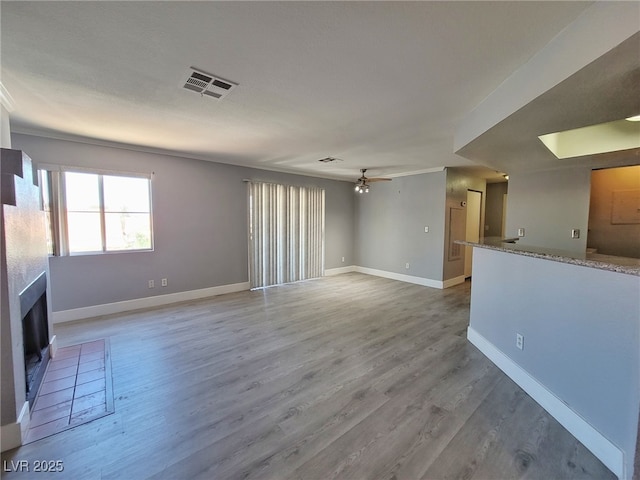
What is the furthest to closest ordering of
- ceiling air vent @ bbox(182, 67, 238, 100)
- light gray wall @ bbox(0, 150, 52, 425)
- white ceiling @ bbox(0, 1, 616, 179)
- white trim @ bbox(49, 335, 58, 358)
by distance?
white trim @ bbox(49, 335, 58, 358) < ceiling air vent @ bbox(182, 67, 238, 100) < light gray wall @ bbox(0, 150, 52, 425) < white ceiling @ bbox(0, 1, 616, 179)

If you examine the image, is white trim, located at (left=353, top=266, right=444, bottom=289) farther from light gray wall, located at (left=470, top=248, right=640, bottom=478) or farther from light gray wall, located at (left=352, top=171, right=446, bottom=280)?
light gray wall, located at (left=470, top=248, right=640, bottom=478)

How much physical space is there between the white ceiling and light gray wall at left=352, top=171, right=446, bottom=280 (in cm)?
266

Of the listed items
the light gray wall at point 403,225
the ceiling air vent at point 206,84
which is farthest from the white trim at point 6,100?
the light gray wall at point 403,225

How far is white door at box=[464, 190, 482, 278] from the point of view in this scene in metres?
6.13

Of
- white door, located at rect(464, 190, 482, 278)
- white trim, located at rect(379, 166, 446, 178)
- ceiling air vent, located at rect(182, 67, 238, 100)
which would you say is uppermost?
white trim, located at rect(379, 166, 446, 178)

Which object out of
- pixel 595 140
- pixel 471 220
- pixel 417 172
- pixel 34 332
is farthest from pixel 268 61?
pixel 471 220

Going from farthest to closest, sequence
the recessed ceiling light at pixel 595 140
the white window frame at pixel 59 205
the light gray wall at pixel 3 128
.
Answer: the white window frame at pixel 59 205 < the recessed ceiling light at pixel 595 140 < the light gray wall at pixel 3 128

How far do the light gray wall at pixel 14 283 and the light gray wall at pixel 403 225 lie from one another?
5.87 m

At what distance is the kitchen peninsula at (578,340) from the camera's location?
58.9 inches

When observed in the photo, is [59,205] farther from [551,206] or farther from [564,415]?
[551,206]

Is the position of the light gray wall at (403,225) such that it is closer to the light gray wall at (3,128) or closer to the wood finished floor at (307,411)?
the wood finished floor at (307,411)

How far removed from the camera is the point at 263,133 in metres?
3.29

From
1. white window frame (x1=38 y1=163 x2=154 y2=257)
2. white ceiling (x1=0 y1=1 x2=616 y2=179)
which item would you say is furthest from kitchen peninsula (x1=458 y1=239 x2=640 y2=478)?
white window frame (x1=38 y1=163 x2=154 y2=257)

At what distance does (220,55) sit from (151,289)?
3858mm
